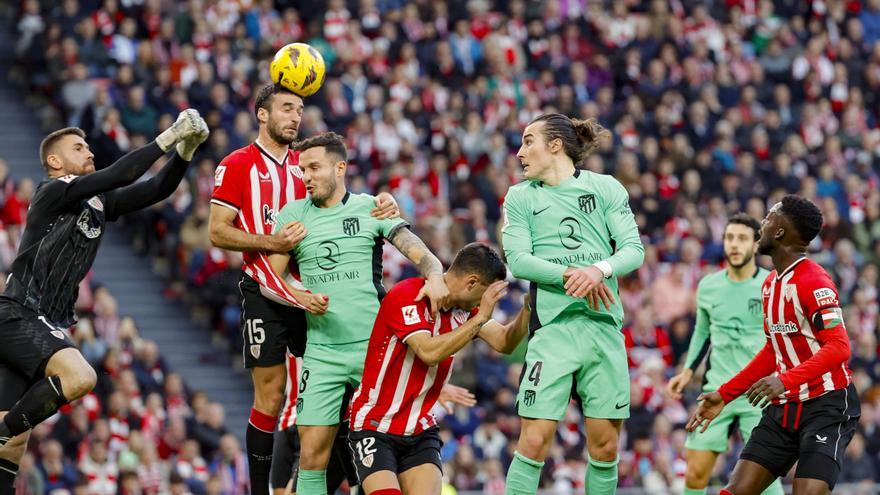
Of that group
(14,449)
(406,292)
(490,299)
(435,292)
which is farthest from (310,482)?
(14,449)

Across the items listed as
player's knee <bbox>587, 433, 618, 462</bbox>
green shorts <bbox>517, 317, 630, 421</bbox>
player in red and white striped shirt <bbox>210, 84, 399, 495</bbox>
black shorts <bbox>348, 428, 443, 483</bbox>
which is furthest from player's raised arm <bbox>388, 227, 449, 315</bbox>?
player's knee <bbox>587, 433, 618, 462</bbox>

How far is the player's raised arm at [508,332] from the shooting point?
32.1 feet

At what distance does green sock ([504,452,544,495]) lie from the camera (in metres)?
9.48

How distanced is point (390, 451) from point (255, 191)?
2109 mm

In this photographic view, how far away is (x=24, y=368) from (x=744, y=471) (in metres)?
4.75

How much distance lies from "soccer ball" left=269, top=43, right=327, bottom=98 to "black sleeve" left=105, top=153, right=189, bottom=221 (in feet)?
3.17

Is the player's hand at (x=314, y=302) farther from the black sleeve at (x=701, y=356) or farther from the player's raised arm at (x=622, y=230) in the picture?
the black sleeve at (x=701, y=356)

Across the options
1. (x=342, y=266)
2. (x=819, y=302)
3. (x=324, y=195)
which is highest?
(x=324, y=195)

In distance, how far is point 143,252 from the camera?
64.4 feet

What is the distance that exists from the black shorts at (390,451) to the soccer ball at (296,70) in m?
2.54

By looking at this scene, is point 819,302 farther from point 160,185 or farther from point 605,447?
point 160,185

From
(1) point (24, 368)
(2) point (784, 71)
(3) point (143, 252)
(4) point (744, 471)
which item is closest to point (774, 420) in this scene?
(4) point (744, 471)

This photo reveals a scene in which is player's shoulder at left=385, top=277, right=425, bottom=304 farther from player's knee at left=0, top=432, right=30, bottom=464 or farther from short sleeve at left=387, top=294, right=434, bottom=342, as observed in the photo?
player's knee at left=0, top=432, right=30, bottom=464

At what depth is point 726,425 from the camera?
12180 millimetres
